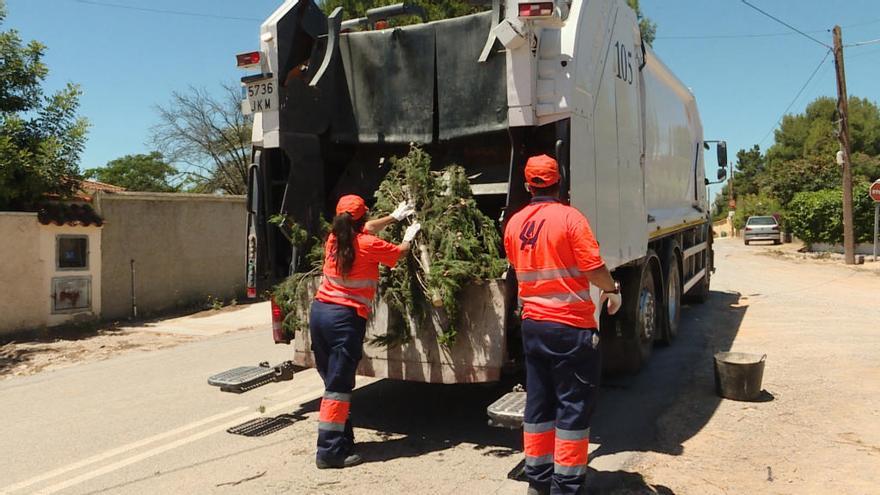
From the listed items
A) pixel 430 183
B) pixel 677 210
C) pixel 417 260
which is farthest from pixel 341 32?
pixel 677 210

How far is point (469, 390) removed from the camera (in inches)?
238

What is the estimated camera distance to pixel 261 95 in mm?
5285

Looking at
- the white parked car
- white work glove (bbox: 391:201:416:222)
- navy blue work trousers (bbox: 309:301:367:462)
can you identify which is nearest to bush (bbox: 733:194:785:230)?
the white parked car

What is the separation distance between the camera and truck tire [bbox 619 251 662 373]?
614 cm

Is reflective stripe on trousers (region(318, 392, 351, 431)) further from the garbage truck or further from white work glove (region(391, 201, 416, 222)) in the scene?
white work glove (region(391, 201, 416, 222))

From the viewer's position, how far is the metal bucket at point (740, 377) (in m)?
5.52

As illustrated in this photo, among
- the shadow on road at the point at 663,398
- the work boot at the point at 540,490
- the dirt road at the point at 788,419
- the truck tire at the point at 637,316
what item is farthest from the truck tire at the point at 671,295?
the work boot at the point at 540,490

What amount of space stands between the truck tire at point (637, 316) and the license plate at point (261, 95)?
337cm

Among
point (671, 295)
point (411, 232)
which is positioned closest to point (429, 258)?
point (411, 232)

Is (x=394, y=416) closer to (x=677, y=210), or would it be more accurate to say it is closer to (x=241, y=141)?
(x=677, y=210)

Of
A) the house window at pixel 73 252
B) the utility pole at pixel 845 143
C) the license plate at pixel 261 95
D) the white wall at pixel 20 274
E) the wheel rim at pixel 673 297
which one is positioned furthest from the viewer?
the utility pole at pixel 845 143

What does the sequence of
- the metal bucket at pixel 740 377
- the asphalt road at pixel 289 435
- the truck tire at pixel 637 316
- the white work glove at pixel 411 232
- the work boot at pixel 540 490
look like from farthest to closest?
the truck tire at pixel 637 316 < the metal bucket at pixel 740 377 < the white work glove at pixel 411 232 < the asphalt road at pixel 289 435 < the work boot at pixel 540 490

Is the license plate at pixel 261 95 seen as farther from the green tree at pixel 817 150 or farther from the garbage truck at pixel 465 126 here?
the green tree at pixel 817 150

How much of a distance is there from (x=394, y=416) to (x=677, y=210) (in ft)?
16.6
